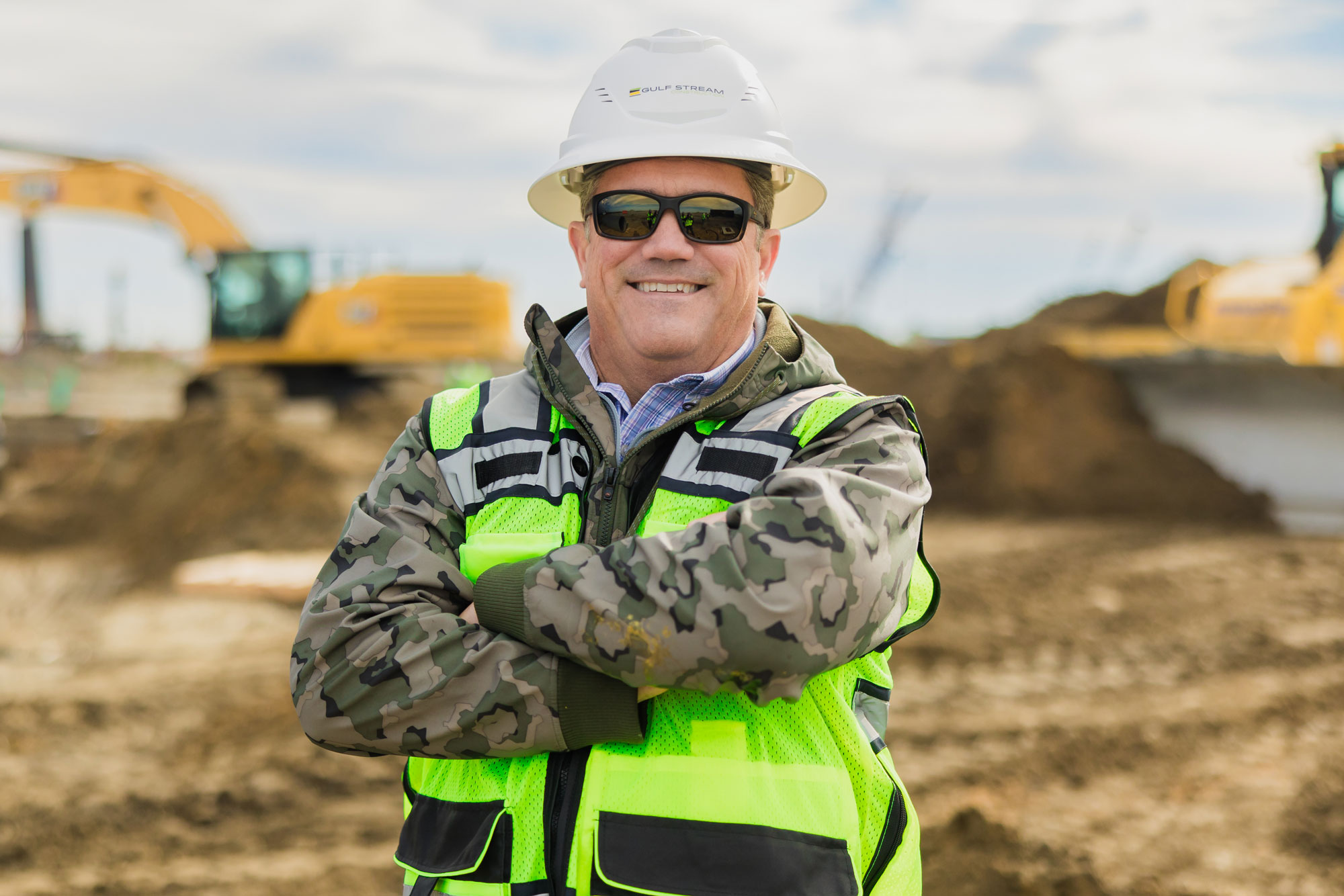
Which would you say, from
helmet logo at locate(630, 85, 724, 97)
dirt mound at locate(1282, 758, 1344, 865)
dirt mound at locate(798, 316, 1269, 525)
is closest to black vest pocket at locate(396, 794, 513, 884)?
helmet logo at locate(630, 85, 724, 97)

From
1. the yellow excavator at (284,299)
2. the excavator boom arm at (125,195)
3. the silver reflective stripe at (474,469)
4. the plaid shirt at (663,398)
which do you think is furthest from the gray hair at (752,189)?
the excavator boom arm at (125,195)

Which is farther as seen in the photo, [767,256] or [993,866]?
[993,866]

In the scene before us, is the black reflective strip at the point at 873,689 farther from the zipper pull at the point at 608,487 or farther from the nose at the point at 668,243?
the nose at the point at 668,243

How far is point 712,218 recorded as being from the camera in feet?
6.91

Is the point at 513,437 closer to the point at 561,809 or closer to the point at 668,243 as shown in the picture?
the point at 668,243

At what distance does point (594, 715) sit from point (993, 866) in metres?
2.78

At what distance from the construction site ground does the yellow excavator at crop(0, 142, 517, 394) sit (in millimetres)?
3571

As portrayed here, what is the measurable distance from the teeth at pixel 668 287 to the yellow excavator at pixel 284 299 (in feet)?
46.7

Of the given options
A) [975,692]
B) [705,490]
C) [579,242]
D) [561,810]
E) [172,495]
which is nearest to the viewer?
[561,810]

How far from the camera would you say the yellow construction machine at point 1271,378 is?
10430mm

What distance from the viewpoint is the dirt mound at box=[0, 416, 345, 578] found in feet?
37.6

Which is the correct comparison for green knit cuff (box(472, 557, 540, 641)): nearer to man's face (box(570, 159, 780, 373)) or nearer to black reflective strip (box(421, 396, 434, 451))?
black reflective strip (box(421, 396, 434, 451))

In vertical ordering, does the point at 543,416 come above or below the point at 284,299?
above

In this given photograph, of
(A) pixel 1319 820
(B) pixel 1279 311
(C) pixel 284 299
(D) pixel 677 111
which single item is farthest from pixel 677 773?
(C) pixel 284 299
